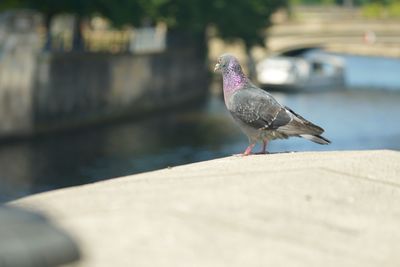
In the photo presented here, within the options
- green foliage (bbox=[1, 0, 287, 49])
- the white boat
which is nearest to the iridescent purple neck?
green foliage (bbox=[1, 0, 287, 49])

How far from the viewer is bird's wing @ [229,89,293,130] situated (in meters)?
9.11

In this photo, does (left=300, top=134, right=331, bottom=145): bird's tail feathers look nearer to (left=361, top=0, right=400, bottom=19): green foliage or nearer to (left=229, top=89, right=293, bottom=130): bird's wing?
(left=229, top=89, right=293, bottom=130): bird's wing

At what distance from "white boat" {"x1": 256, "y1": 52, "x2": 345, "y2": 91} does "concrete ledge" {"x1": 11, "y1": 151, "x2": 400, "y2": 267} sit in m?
52.6

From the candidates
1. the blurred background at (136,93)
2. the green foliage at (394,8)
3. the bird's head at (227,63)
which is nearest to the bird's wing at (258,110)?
the bird's head at (227,63)

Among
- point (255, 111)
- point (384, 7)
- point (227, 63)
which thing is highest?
point (227, 63)

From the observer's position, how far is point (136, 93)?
4409 cm

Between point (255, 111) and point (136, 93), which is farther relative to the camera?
point (136, 93)

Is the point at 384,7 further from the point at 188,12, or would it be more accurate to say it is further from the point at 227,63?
the point at 227,63

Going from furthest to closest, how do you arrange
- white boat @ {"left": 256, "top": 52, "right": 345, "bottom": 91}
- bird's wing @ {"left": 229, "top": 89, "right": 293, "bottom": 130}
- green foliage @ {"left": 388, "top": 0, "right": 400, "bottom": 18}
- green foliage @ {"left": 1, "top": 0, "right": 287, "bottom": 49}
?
1. green foliage @ {"left": 388, "top": 0, "right": 400, "bottom": 18}
2. white boat @ {"left": 256, "top": 52, "right": 345, "bottom": 91}
3. green foliage @ {"left": 1, "top": 0, "right": 287, "bottom": 49}
4. bird's wing @ {"left": 229, "top": 89, "right": 293, "bottom": 130}

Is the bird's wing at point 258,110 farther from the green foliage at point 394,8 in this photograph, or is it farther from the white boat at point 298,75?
the green foliage at point 394,8

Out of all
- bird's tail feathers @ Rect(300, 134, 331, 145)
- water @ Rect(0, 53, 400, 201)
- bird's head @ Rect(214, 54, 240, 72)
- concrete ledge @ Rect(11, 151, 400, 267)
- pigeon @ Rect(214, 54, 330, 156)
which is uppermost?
bird's head @ Rect(214, 54, 240, 72)

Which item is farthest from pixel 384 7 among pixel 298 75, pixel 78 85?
pixel 78 85

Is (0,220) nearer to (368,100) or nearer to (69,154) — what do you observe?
(69,154)

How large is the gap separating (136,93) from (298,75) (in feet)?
58.1
